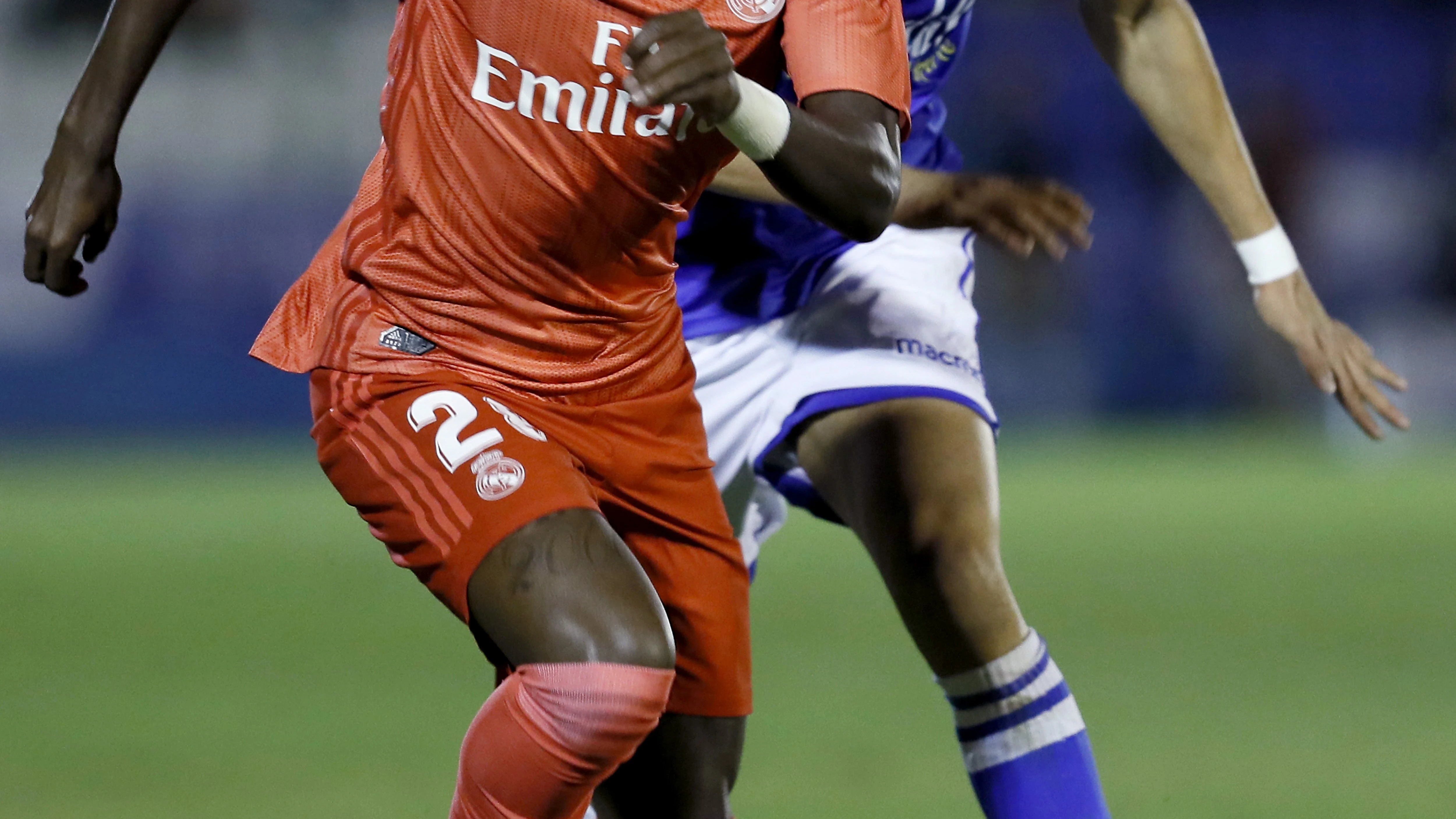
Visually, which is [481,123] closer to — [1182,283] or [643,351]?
[643,351]

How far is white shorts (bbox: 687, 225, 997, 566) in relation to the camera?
3627 millimetres

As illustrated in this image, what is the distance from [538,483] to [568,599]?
0.20m

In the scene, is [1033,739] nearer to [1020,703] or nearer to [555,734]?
[1020,703]

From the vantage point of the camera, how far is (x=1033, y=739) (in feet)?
10.9

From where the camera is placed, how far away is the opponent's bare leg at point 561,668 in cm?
239

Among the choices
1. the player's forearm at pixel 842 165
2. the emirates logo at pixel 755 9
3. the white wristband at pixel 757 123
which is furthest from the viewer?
the emirates logo at pixel 755 9

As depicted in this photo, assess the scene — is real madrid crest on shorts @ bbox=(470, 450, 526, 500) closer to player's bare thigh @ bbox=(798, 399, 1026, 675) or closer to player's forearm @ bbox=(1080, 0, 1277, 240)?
player's bare thigh @ bbox=(798, 399, 1026, 675)

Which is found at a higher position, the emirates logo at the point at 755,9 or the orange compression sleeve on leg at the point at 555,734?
the emirates logo at the point at 755,9

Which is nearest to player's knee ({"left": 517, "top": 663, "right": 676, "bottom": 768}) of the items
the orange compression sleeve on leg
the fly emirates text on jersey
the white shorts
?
the orange compression sleeve on leg

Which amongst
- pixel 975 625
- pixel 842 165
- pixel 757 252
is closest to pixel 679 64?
pixel 842 165

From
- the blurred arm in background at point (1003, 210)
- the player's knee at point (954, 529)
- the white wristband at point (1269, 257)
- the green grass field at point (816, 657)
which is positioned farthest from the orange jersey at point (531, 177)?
the green grass field at point (816, 657)

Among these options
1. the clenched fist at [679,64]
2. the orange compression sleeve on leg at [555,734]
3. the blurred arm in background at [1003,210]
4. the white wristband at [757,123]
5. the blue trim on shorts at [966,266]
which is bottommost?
the orange compression sleeve on leg at [555,734]

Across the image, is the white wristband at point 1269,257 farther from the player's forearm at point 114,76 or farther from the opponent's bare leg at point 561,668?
the player's forearm at point 114,76

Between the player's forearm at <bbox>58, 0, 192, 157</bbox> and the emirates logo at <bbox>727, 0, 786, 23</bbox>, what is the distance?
32.4 inches
